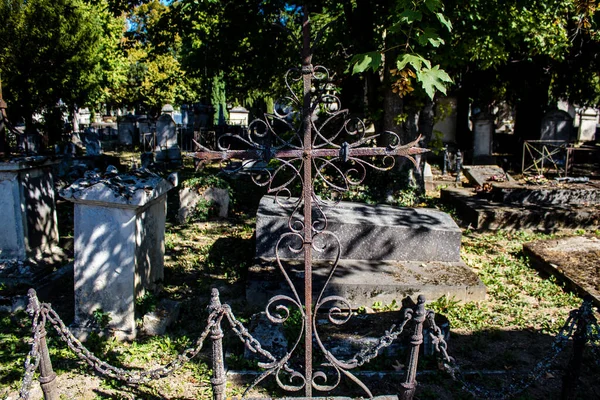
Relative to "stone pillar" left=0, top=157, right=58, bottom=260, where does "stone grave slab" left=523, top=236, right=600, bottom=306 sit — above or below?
below

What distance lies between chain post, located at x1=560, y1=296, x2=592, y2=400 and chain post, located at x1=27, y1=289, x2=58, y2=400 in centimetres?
391

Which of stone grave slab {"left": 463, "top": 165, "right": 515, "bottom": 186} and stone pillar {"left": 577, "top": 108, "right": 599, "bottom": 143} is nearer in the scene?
stone grave slab {"left": 463, "top": 165, "right": 515, "bottom": 186}

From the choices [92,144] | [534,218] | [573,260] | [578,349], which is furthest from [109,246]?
[92,144]

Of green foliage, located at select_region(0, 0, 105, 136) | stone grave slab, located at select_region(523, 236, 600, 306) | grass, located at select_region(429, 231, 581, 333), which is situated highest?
green foliage, located at select_region(0, 0, 105, 136)

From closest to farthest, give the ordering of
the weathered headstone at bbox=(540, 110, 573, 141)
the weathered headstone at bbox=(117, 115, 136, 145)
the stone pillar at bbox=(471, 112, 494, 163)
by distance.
Result: the weathered headstone at bbox=(540, 110, 573, 141) < the stone pillar at bbox=(471, 112, 494, 163) < the weathered headstone at bbox=(117, 115, 136, 145)

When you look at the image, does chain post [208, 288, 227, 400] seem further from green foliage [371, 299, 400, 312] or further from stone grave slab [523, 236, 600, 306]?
stone grave slab [523, 236, 600, 306]

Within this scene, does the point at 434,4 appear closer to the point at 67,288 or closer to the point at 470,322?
the point at 470,322

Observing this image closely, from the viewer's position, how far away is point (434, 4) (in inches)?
180

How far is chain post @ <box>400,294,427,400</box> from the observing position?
3.14 metres

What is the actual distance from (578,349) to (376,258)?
3.12 m

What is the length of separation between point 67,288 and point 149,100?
33.7 metres

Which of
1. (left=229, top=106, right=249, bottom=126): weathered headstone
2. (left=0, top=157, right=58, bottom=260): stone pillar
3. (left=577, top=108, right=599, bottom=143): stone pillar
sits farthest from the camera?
(left=229, top=106, right=249, bottom=126): weathered headstone

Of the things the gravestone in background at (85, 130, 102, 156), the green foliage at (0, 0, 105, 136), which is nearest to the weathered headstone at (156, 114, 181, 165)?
the gravestone in background at (85, 130, 102, 156)

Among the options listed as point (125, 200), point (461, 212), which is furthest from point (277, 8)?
point (125, 200)
